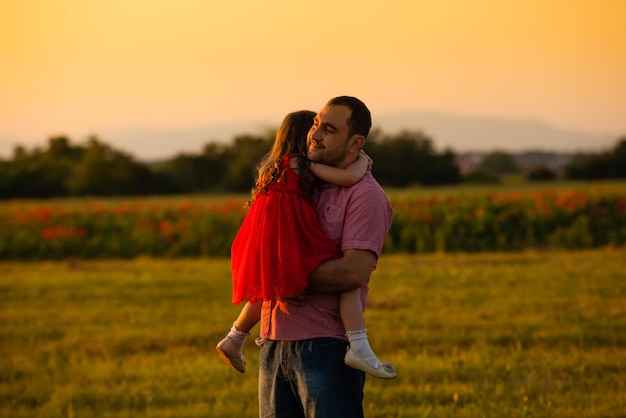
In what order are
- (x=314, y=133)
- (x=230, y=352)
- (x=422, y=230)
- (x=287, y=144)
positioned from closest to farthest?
(x=314, y=133), (x=287, y=144), (x=230, y=352), (x=422, y=230)

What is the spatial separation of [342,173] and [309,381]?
2.60 ft

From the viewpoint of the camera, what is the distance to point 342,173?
12.3ft

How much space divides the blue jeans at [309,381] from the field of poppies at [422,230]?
1829 cm

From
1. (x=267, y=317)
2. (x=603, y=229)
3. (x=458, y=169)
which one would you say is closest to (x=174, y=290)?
(x=267, y=317)

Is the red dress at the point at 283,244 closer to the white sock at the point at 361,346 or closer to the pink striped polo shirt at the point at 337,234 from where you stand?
the pink striped polo shirt at the point at 337,234

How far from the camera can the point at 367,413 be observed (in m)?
7.05

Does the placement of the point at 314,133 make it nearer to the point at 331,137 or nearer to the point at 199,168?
the point at 331,137

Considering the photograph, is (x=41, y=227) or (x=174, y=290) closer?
(x=174, y=290)

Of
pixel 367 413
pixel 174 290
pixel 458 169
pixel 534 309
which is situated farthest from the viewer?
pixel 458 169

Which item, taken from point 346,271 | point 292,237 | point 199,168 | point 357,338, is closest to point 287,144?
point 292,237

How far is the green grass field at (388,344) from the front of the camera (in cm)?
741

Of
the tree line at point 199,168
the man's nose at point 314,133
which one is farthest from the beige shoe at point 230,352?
the tree line at point 199,168

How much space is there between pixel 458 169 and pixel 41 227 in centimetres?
2333

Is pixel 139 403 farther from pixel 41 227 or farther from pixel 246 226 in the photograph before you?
pixel 41 227
